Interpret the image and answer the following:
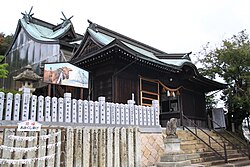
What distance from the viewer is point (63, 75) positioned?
10.6 metres

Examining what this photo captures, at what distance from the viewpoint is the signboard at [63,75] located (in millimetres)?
10438

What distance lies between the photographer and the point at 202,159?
9.27m

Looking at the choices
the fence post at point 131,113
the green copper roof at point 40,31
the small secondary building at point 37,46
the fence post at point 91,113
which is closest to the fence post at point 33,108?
the fence post at point 91,113

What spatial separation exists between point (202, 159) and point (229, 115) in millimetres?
10299

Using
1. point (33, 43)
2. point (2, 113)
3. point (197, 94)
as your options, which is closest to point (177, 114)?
point (197, 94)

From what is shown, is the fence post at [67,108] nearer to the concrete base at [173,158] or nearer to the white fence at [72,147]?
the white fence at [72,147]

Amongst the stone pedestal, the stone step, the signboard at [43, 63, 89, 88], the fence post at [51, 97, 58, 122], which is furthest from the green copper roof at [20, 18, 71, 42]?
the stone step

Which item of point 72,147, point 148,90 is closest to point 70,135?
point 72,147

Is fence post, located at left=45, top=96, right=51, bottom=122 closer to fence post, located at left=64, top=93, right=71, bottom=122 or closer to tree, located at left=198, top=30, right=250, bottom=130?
fence post, located at left=64, top=93, right=71, bottom=122

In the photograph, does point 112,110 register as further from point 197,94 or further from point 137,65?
point 197,94

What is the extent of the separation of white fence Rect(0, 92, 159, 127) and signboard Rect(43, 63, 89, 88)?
10.8 feet

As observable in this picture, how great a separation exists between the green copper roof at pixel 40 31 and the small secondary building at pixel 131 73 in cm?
589

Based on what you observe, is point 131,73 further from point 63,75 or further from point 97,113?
point 97,113

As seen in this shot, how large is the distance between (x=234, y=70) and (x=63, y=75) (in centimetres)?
1172
